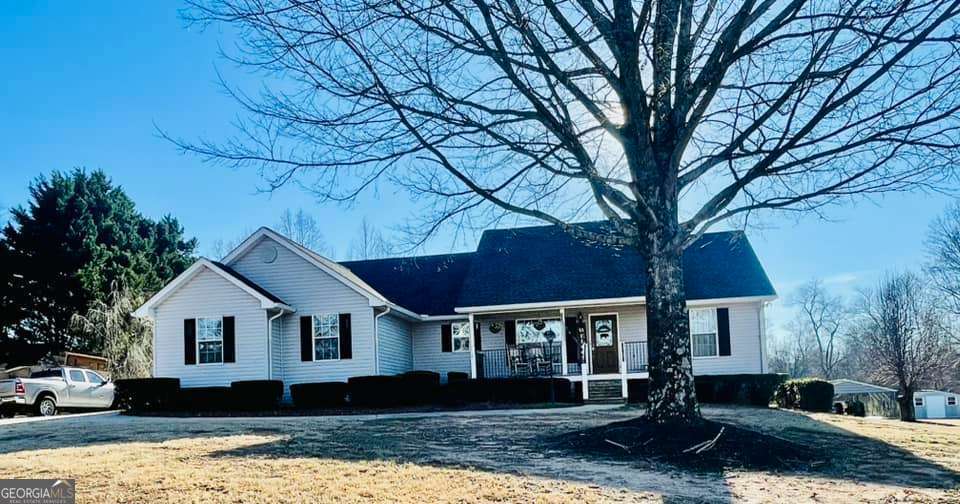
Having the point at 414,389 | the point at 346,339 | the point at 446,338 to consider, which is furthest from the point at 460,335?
the point at 414,389

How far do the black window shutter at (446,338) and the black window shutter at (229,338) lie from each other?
262 inches

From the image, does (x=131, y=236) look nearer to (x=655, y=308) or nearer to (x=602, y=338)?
(x=602, y=338)

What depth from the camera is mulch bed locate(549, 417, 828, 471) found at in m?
9.25

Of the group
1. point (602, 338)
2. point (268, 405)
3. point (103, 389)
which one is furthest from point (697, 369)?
point (103, 389)

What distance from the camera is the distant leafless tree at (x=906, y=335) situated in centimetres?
3603

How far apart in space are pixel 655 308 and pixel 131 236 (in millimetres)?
32160

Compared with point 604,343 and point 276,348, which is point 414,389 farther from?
point 604,343

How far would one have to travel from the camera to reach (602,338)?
77.8 feet

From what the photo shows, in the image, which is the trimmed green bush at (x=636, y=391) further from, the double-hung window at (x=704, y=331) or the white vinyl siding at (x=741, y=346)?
the double-hung window at (x=704, y=331)

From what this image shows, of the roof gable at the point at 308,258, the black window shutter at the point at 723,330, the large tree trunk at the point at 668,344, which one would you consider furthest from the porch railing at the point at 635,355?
the large tree trunk at the point at 668,344

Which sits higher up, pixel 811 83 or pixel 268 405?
pixel 811 83

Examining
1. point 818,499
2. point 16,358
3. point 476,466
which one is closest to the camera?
point 818,499

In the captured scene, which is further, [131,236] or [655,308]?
[131,236]

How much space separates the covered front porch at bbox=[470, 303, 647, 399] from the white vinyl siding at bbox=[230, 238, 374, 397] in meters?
3.21
